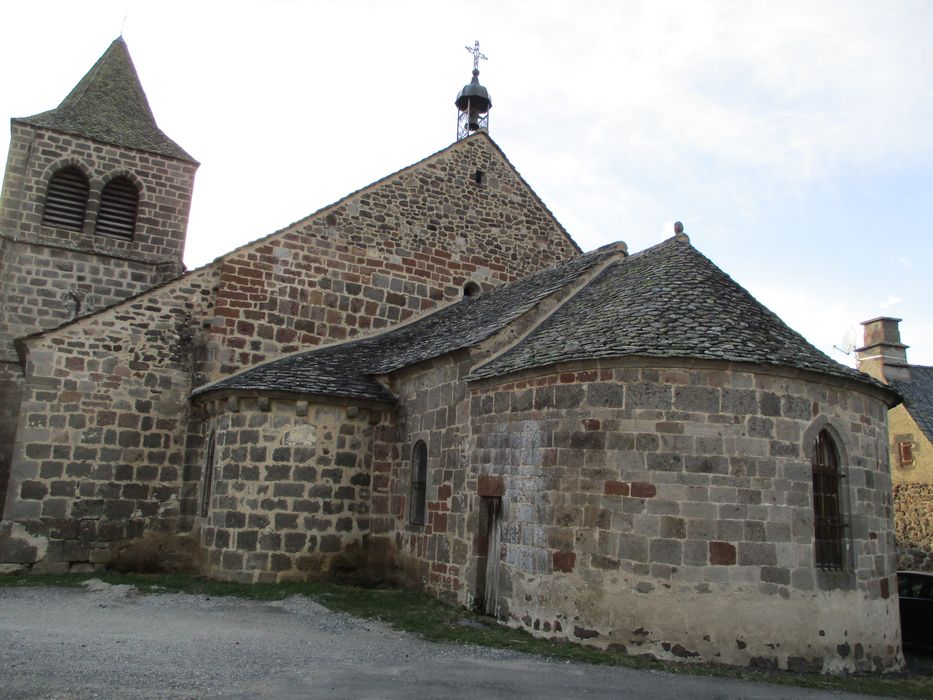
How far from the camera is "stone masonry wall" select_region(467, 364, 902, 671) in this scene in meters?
8.98

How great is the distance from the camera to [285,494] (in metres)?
12.9

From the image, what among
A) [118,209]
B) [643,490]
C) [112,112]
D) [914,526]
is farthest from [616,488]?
[112,112]

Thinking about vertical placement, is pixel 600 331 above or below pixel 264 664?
above

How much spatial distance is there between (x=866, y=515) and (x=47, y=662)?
10.0 metres

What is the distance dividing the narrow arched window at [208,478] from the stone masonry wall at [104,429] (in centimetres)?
63

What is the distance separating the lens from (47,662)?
6977mm

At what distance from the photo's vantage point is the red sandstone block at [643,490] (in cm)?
930

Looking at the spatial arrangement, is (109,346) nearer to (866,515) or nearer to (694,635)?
(694,635)

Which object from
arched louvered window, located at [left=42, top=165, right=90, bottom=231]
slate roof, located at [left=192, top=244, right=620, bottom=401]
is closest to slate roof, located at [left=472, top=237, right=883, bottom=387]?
slate roof, located at [left=192, top=244, right=620, bottom=401]

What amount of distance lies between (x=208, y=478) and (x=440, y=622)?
612 cm

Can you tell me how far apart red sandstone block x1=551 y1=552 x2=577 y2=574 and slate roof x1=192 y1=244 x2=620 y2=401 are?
12.2 feet

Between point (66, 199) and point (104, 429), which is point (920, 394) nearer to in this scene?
point (104, 429)

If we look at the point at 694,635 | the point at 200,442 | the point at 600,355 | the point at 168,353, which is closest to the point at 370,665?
the point at 694,635

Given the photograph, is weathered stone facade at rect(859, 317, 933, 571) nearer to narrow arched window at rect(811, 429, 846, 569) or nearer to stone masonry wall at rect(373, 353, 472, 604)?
narrow arched window at rect(811, 429, 846, 569)
